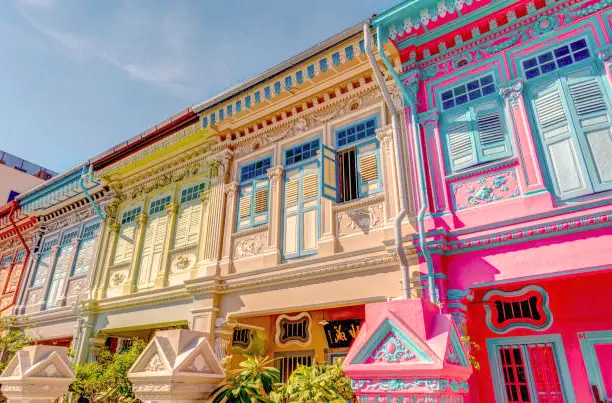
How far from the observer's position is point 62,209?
1402cm

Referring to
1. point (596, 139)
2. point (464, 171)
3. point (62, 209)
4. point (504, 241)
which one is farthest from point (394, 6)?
point (62, 209)

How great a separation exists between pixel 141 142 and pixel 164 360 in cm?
942

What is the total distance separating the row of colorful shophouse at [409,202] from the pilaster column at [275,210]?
4 centimetres

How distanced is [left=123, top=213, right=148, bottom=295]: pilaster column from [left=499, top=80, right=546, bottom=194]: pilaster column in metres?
9.09

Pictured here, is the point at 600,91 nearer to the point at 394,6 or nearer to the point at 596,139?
the point at 596,139

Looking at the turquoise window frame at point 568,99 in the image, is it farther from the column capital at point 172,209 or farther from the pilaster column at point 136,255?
the pilaster column at point 136,255

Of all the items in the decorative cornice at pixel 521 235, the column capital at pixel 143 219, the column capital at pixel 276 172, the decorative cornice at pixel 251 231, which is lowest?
the decorative cornice at pixel 521 235

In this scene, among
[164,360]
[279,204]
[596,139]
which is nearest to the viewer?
[164,360]

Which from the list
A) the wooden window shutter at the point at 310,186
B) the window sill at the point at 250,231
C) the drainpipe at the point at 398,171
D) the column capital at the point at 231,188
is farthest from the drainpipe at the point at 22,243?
the drainpipe at the point at 398,171

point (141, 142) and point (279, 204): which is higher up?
point (141, 142)

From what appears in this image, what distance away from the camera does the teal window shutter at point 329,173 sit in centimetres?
761

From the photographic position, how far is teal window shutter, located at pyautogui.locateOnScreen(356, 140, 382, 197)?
7.53 meters

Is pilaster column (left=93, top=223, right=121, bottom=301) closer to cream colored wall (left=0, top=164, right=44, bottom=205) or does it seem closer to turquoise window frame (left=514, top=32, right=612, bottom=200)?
turquoise window frame (left=514, top=32, right=612, bottom=200)

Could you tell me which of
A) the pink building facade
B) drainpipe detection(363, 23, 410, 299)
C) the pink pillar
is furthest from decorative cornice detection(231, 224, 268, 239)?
the pink pillar
